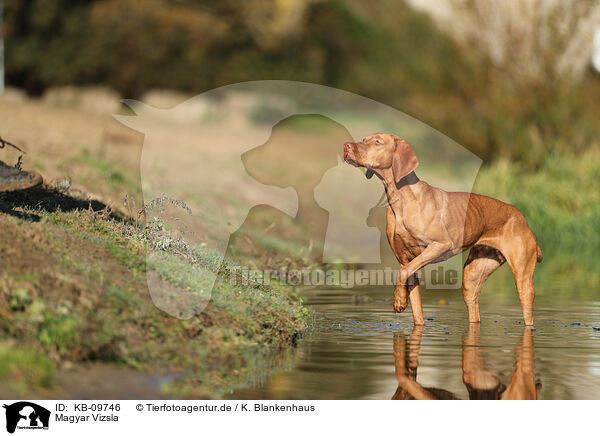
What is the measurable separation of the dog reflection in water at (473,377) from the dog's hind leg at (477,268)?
40.5 inches

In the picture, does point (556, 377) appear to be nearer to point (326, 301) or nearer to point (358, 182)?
point (326, 301)

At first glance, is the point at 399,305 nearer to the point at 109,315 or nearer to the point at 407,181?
the point at 407,181

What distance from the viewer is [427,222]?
9.90 meters

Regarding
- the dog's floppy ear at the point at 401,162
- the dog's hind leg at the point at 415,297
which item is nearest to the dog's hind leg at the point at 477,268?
the dog's hind leg at the point at 415,297

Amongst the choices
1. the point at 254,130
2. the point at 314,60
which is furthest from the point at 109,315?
the point at 314,60

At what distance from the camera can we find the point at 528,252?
1037 cm

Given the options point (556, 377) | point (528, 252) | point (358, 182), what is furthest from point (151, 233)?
point (358, 182)

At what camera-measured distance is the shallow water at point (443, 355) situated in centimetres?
763

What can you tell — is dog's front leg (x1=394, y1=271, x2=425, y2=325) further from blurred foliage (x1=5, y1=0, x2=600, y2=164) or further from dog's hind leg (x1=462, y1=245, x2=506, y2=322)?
blurred foliage (x1=5, y1=0, x2=600, y2=164)

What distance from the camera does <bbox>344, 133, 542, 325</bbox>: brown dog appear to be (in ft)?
32.2
